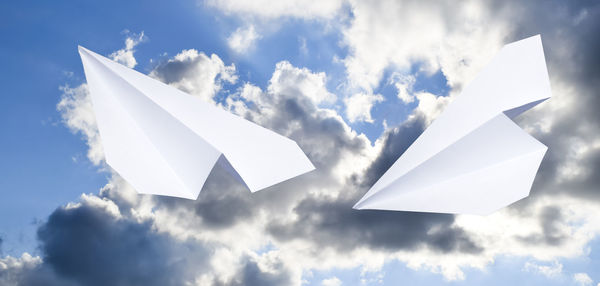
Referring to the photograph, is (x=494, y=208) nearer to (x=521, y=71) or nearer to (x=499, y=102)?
(x=499, y=102)

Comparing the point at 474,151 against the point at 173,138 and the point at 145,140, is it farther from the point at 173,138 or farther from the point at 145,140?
the point at 145,140

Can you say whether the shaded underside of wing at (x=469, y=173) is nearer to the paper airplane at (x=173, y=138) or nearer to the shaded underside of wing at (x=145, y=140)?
the paper airplane at (x=173, y=138)

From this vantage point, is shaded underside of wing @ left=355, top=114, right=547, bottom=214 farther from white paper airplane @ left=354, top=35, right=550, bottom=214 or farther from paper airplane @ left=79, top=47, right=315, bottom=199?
paper airplane @ left=79, top=47, right=315, bottom=199

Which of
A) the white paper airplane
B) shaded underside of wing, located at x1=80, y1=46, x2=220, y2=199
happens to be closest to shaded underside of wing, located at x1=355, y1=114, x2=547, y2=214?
the white paper airplane

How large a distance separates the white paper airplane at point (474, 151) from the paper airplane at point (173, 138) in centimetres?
615

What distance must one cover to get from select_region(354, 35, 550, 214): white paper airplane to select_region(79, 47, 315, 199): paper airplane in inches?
242

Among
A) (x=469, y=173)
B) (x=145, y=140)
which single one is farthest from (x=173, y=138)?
(x=469, y=173)

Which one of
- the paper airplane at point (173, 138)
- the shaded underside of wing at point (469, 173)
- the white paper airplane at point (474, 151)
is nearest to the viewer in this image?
the shaded underside of wing at point (469, 173)

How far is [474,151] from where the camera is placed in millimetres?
27141

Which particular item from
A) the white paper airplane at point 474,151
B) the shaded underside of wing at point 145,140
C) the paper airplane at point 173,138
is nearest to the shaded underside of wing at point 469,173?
the white paper airplane at point 474,151

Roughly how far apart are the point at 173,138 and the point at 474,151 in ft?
61.3

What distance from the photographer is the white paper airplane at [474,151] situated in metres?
26.3

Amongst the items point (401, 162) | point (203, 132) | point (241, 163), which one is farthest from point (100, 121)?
point (401, 162)

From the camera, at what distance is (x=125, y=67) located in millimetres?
29250
